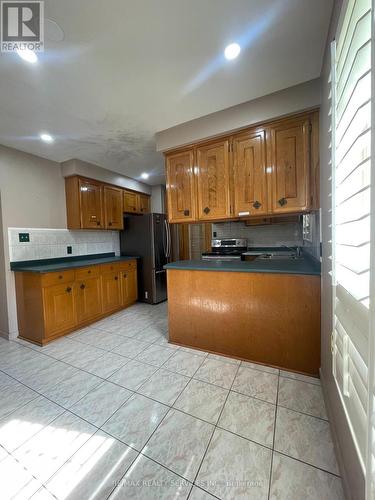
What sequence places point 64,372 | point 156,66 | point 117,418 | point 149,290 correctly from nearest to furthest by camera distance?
1. point 117,418
2. point 156,66
3. point 64,372
4. point 149,290

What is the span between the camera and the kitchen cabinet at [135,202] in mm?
4070

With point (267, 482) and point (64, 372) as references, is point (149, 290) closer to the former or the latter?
point (64, 372)

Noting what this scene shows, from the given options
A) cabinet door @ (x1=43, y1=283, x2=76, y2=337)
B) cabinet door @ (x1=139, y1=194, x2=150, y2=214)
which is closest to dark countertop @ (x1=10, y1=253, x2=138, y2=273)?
cabinet door @ (x1=43, y1=283, x2=76, y2=337)

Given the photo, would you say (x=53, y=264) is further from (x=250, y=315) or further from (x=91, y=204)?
(x=250, y=315)

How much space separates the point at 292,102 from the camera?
1748 mm

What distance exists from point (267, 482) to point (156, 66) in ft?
8.49

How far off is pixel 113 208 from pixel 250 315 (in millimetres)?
2977

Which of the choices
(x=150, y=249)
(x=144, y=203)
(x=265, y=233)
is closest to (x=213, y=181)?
(x=265, y=233)

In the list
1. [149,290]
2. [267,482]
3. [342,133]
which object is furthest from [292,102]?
[149,290]

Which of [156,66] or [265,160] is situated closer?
[156,66]

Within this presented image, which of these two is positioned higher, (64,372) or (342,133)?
(342,133)

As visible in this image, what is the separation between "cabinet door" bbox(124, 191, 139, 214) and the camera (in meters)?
4.05

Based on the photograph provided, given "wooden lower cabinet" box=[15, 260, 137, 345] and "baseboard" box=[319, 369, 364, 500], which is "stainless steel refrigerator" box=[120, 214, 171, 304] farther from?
"baseboard" box=[319, 369, 364, 500]

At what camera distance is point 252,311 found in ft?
6.35
